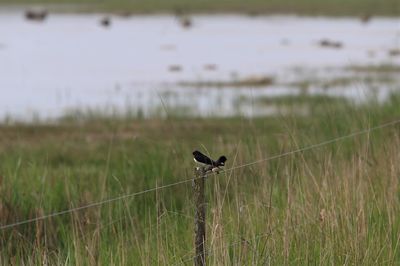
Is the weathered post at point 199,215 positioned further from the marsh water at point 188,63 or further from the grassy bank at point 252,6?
the grassy bank at point 252,6

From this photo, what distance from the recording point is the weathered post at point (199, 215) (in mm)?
5379

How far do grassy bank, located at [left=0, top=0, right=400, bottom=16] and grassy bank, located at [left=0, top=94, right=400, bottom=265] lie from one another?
54.9 m

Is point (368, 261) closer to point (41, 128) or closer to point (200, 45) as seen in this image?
point (41, 128)

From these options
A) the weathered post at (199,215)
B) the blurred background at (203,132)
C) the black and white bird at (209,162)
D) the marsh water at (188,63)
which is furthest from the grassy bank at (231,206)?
the marsh water at (188,63)

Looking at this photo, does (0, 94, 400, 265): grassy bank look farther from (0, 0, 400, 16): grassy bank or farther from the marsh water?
(0, 0, 400, 16): grassy bank

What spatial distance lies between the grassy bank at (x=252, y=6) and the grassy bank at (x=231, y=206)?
54863 millimetres

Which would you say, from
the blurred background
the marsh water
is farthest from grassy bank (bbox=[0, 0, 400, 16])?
the marsh water

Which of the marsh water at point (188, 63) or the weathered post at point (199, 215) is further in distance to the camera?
the marsh water at point (188, 63)

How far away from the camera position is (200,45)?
1860 inches

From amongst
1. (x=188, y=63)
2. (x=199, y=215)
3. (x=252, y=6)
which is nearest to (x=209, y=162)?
(x=199, y=215)

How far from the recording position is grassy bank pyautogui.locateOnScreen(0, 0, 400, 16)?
67062 mm

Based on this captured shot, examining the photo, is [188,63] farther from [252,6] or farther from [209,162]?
[252,6]

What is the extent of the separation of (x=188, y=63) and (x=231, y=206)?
1179 inches

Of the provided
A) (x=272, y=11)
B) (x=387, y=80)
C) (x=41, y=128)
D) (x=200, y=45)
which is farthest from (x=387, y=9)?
(x=41, y=128)
